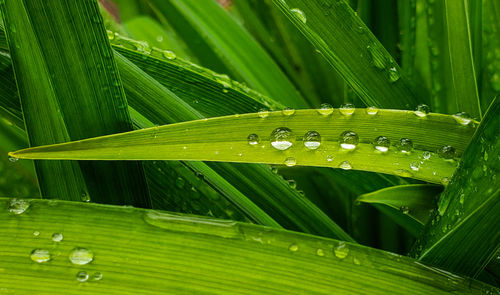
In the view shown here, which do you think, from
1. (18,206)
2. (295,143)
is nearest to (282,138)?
(295,143)

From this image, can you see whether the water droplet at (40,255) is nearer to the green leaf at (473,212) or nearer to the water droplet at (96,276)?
the water droplet at (96,276)

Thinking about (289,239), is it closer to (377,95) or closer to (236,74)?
(377,95)

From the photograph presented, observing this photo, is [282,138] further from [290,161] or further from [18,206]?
[18,206]

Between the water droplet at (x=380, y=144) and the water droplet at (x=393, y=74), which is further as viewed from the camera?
the water droplet at (x=393, y=74)

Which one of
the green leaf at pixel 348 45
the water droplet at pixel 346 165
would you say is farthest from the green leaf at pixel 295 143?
the green leaf at pixel 348 45

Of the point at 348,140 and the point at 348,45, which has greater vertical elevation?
the point at 348,45
